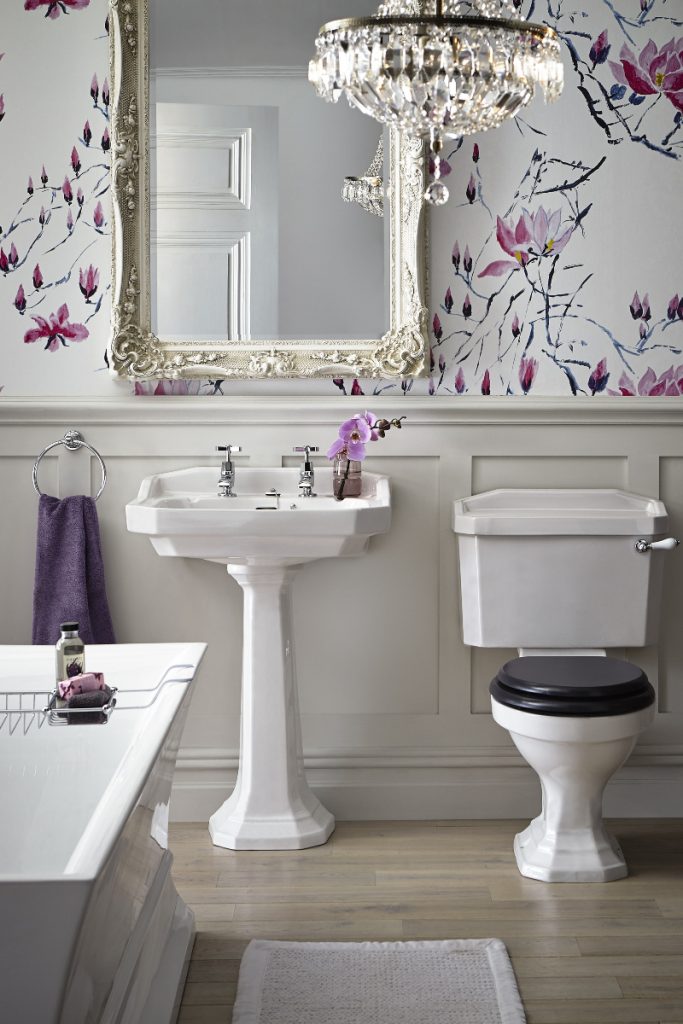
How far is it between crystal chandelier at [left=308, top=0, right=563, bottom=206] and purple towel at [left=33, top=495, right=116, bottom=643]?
1.46m

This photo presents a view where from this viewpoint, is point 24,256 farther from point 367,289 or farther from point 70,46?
point 367,289

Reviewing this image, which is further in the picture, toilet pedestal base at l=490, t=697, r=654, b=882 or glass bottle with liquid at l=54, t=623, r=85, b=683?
toilet pedestal base at l=490, t=697, r=654, b=882

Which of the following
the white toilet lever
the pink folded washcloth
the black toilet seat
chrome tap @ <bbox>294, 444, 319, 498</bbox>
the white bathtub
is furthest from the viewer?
chrome tap @ <bbox>294, 444, 319, 498</bbox>

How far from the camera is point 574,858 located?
8.45 feet

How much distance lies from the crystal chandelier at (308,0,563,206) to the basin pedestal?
4.10 ft

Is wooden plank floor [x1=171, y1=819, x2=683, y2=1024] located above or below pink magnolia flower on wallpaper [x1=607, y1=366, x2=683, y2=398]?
below

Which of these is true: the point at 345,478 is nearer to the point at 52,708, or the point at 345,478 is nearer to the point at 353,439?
the point at 353,439

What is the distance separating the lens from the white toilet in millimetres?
2529

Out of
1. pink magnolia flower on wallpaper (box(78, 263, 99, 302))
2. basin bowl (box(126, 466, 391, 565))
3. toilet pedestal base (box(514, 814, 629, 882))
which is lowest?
toilet pedestal base (box(514, 814, 629, 882))

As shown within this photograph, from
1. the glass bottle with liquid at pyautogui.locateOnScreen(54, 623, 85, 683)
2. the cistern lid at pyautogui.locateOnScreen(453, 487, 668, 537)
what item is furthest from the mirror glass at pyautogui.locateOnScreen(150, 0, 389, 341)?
the glass bottle with liquid at pyautogui.locateOnScreen(54, 623, 85, 683)

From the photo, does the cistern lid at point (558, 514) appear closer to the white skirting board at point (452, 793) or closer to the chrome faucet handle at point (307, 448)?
the chrome faucet handle at point (307, 448)

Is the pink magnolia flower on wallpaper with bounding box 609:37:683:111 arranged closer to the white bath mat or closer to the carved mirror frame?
the carved mirror frame

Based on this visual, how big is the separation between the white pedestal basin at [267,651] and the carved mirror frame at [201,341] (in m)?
0.30

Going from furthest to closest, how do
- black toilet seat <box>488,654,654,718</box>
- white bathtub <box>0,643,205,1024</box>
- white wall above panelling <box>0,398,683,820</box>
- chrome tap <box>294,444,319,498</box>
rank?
1. white wall above panelling <box>0,398,683,820</box>
2. chrome tap <box>294,444,319,498</box>
3. black toilet seat <box>488,654,654,718</box>
4. white bathtub <box>0,643,205,1024</box>
